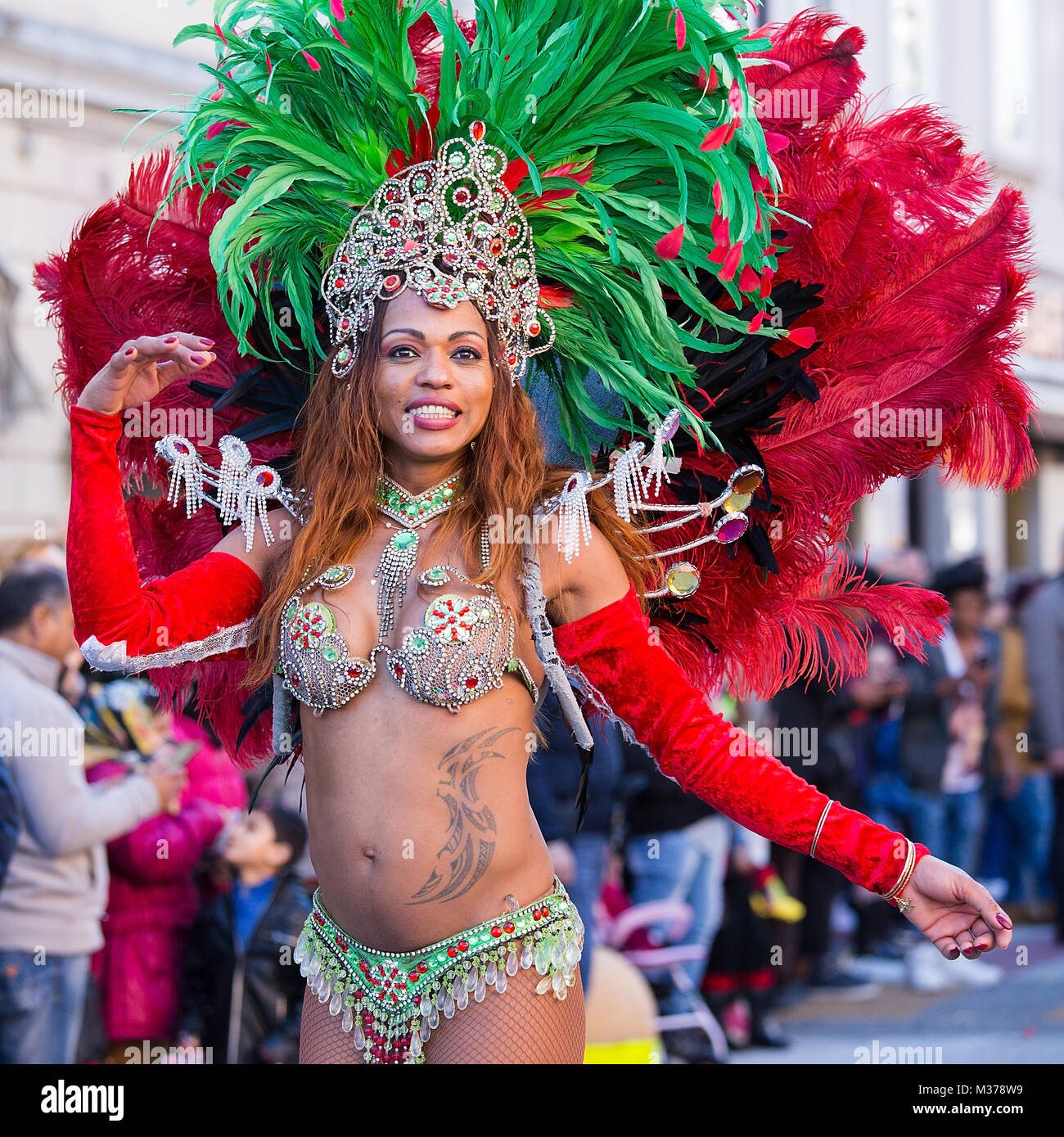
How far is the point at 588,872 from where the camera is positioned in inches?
185

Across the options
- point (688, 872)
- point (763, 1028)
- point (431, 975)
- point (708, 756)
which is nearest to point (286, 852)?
point (688, 872)

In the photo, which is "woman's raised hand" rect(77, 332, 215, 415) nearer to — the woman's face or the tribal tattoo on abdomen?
the woman's face

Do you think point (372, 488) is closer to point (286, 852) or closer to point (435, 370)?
point (435, 370)

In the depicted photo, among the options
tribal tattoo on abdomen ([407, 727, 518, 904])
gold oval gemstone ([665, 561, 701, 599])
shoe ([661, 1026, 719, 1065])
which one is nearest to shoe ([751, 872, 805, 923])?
shoe ([661, 1026, 719, 1065])

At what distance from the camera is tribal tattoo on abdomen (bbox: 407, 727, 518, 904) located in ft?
7.64

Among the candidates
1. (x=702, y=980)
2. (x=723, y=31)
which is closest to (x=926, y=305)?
(x=723, y=31)

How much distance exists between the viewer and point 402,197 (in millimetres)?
2496

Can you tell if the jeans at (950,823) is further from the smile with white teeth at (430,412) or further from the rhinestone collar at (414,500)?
the smile with white teeth at (430,412)

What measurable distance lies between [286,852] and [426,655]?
2.11 metres

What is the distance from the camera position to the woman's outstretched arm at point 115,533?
2.27 meters

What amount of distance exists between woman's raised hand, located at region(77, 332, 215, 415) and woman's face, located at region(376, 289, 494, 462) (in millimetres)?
319

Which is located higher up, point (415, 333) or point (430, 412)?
point (415, 333)
